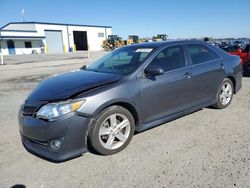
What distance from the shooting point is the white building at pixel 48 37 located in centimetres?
4744

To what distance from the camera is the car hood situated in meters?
3.30

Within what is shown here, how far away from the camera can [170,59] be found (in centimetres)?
430

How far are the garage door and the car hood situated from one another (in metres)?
52.8

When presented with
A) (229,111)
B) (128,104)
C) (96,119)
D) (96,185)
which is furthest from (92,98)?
(229,111)

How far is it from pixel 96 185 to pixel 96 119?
85 centimetres

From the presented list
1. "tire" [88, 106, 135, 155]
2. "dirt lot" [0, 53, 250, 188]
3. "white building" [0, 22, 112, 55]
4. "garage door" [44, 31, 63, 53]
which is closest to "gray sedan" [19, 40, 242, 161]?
"tire" [88, 106, 135, 155]

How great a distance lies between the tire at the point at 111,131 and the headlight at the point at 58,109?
0.36 m

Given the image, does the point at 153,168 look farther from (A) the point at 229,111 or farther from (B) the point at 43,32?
(B) the point at 43,32

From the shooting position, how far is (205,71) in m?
4.71

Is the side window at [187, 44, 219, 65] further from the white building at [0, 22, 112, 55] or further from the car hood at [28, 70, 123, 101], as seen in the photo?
the white building at [0, 22, 112, 55]

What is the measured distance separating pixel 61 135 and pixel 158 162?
1.34 m

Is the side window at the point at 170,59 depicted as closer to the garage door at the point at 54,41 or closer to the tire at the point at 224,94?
the tire at the point at 224,94

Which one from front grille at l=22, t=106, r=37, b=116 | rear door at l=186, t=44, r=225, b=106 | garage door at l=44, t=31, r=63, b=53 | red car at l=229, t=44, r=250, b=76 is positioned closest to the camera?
front grille at l=22, t=106, r=37, b=116

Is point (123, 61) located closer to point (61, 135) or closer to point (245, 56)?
point (61, 135)
